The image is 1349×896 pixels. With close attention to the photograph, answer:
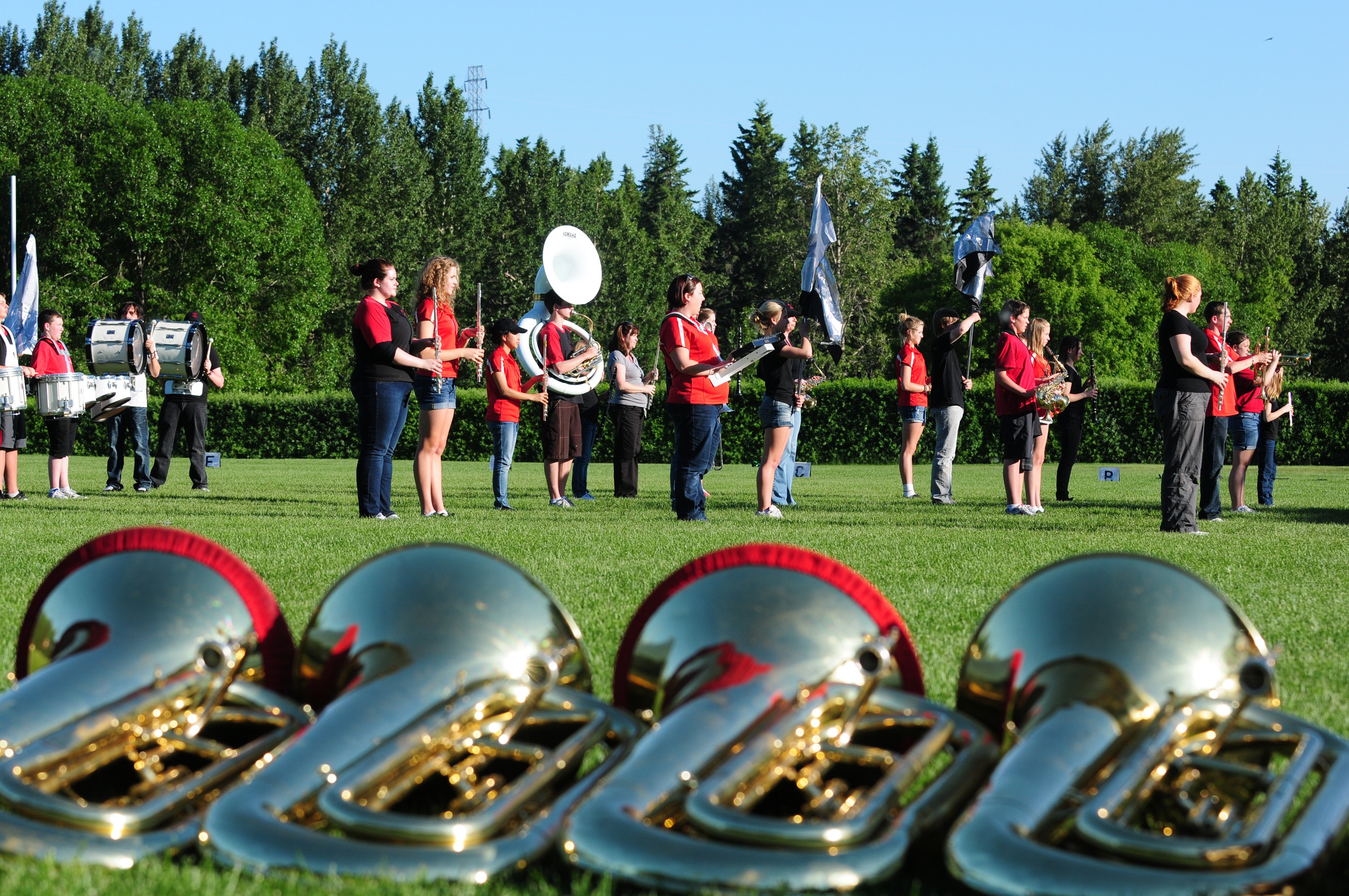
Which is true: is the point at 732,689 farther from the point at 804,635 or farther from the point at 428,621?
the point at 428,621

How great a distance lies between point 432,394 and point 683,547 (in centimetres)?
288

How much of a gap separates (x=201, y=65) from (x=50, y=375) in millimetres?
44431

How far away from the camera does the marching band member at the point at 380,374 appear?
815cm

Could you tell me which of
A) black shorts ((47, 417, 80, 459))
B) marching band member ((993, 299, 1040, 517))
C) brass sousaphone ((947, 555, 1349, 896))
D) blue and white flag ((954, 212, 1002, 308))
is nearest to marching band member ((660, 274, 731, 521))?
marching band member ((993, 299, 1040, 517))

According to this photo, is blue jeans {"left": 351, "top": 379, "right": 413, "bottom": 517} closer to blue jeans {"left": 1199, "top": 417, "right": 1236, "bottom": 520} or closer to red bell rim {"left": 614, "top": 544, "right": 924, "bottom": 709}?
red bell rim {"left": 614, "top": 544, "right": 924, "bottom": 709}

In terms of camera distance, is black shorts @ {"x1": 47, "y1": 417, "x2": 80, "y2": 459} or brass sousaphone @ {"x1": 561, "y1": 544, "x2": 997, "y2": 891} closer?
brass sousaphone @ {"x1": 561, "y1": 544, "x2": 997, "y2": 891}

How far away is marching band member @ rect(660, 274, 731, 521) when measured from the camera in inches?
329

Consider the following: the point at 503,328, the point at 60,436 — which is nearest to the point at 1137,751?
the point at 503,328

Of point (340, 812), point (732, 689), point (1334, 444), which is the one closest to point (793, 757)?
point (732, 689)

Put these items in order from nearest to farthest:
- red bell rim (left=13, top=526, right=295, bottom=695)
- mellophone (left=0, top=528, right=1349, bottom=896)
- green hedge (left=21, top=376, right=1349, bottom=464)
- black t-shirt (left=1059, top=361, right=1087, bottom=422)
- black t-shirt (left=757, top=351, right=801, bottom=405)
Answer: mellophone (left=0, top=528, right=1349, bottom=896) < red bell rim (left=13, top=526, right=295, bottom=695) < black t-shirt (left=757, top=351, right=801, bottom=405) < black t-shirt (left=1059, top=361, right=1087, bottom=422) < green hedge (left=21, top=376, right=1349, bottom=464)

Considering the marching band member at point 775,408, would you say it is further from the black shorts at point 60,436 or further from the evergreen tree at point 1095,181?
the evergreen tree at point 1095,181

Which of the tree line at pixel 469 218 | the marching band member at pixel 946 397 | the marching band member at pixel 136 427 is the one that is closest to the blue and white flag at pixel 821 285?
the marching band member at pixel 946 397

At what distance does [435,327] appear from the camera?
343 inches

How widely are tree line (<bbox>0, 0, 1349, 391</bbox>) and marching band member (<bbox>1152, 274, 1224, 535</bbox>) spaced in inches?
885
